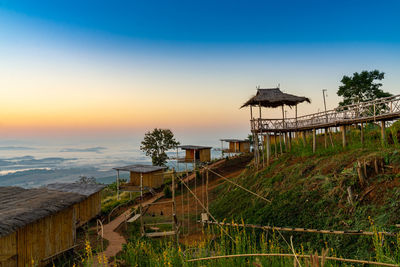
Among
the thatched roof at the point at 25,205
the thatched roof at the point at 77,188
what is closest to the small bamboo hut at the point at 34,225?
the thatched roof at the point at 25,205

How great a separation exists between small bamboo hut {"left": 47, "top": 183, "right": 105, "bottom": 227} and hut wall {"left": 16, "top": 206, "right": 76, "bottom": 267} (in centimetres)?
567

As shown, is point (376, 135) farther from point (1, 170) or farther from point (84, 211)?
point (1, 170)

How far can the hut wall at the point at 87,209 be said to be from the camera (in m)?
17.7

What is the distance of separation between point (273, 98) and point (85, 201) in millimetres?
16543

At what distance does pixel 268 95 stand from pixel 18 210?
17406mm

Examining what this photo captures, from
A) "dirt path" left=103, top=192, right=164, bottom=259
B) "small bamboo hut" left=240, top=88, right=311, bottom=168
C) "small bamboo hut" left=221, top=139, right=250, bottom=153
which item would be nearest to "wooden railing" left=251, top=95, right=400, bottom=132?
"small bamboo hut" left=240, top=88, right=311, bottom=168

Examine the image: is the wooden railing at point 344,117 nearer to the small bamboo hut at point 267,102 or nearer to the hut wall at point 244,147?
the small bamboo hut at point 267,102

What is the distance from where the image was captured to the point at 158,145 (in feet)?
130

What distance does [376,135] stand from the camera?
1540 centimetres

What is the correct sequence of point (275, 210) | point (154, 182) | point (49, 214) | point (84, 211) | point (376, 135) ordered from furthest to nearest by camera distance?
→ point (154, 182) → point (84, 211) → point (376, 135) → point (275, 210) → point (49, 214)

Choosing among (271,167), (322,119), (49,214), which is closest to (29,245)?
(49,214)

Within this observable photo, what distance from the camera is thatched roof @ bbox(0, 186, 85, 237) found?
8141 millimetres

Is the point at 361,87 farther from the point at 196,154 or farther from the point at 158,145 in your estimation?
the point at 158,145

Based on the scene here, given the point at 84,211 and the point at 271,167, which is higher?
the point at 271,167
